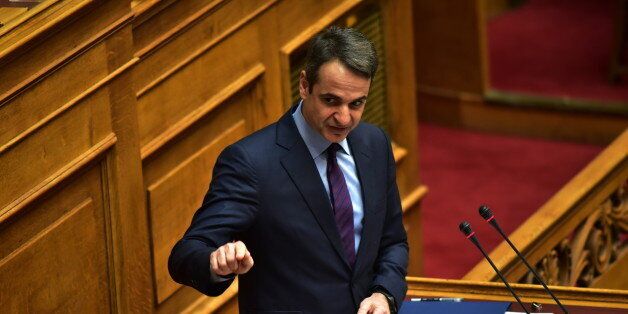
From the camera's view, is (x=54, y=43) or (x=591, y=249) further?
(x=591, y=249)

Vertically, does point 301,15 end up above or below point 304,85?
below

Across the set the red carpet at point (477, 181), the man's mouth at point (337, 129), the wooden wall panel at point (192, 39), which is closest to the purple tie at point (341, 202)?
the man's mouth at point (337, 129)

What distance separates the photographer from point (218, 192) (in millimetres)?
2453

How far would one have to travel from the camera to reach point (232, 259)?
2.21m

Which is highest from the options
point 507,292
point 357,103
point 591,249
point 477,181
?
point 357,103

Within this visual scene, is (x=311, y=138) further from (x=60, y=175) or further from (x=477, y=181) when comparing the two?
(x=477, y=181)

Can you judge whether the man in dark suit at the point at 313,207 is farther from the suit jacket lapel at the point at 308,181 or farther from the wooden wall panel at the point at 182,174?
the wooden wall panel at the point at 182,174

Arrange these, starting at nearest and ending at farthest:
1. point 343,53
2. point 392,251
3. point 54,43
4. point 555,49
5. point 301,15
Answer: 1. point 343,53
2. point 392,251
3. point 54,43
4. point 301,15
5. point 555,49

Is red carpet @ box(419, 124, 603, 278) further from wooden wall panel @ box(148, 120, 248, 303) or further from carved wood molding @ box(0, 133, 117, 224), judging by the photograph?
carved wood molding @ box(0, 133, 117, 224)

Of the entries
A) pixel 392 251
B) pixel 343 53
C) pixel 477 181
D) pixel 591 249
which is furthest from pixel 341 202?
pixel 477 181

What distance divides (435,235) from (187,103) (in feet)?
6.60

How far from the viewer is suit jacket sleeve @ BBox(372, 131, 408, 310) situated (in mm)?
2561

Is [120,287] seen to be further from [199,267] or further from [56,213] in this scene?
[199,267]

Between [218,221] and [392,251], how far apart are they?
39 cm
